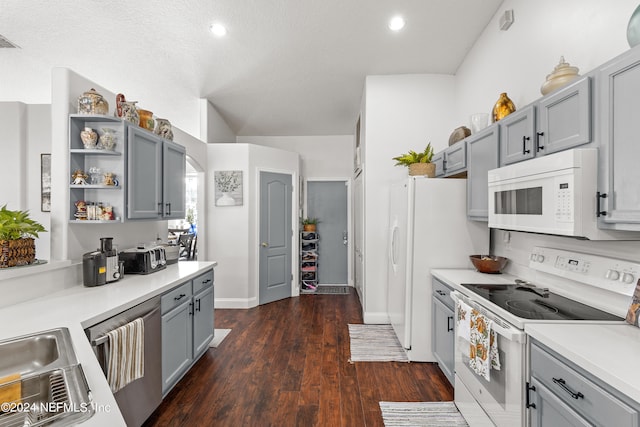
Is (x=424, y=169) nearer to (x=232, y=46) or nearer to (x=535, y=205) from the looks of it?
(x=535, y=205)

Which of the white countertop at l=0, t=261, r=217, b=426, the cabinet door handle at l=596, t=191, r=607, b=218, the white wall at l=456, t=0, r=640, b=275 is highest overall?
the white wall at l=456, t=0, r=640, b=275

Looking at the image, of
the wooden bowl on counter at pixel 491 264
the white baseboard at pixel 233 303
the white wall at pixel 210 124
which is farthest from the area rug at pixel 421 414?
the white wall at pixel 210 124

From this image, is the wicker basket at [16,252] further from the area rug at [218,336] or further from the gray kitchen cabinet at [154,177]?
the area rug at [218,336]

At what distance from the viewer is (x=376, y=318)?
4074 millimetres

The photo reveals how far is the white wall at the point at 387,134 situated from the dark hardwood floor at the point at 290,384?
0.85m

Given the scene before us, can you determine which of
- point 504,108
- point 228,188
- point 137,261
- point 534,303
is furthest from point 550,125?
point 228,188

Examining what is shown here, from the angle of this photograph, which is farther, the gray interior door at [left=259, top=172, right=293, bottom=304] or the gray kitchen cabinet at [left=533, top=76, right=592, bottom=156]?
the gray interior door at [left=259, top=172, right=293, bottom=304]

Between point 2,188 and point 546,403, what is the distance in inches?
180

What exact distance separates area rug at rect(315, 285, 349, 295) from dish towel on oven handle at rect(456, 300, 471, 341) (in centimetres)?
361

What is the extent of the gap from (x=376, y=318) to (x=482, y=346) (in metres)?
2.35

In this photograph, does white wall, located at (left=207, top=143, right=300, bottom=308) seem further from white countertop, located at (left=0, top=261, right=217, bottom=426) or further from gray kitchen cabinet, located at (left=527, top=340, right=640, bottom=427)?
gray kitchen cabinet, located at (left=527, top=340, right=640, bottom=427)

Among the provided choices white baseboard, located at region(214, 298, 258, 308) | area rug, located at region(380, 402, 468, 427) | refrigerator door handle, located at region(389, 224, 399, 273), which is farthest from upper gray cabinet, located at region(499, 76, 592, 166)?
→ white baseboard, located at region(214, 298, 258, 308)

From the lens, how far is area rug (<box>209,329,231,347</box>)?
343cm

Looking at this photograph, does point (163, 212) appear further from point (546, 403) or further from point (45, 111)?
point (546, 403)
